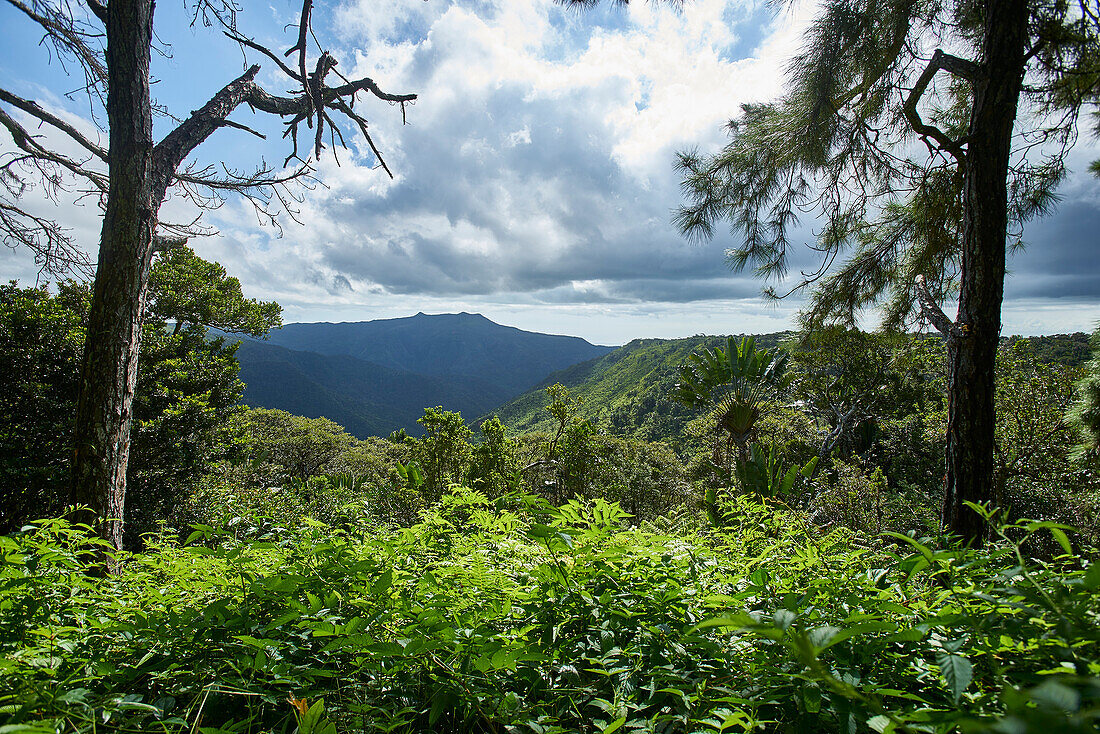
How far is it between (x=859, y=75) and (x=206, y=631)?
5.60m

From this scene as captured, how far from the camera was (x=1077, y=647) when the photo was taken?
0.71 m

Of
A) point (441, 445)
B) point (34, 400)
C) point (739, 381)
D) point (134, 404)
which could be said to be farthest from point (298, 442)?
point (739, 381)

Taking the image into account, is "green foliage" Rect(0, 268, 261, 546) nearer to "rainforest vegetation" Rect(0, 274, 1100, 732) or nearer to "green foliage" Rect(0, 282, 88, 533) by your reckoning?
"green foliage" Rect(0, 282, 88, 533)

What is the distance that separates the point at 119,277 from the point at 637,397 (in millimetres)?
58748

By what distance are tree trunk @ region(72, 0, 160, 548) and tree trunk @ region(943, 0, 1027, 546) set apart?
5.82m

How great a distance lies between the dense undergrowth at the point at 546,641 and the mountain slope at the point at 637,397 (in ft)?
86.8

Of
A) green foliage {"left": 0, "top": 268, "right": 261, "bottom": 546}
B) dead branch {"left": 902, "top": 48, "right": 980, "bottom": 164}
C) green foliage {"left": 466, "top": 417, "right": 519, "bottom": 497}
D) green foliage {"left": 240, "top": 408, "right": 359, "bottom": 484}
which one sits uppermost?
dead branch {"left": 902, "top": 48, "right": 980, "bottom": 164}

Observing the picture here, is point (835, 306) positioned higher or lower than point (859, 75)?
lower

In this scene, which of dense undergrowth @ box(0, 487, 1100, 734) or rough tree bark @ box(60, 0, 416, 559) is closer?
dense undergrowth @ box(0, 487, 1100, 734)

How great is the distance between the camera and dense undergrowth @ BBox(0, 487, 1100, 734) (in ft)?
2.51

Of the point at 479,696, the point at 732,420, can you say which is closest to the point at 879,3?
the point at 479,696

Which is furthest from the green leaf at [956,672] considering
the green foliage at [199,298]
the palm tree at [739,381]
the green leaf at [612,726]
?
the palm tree at [739,381]

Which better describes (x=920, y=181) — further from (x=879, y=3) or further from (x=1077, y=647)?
(x=1077, y=647)

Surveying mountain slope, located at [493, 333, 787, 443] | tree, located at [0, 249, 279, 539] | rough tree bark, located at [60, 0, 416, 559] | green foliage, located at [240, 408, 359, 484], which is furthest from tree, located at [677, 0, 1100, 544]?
green foliage, located at [240, 408, 359, 484]
